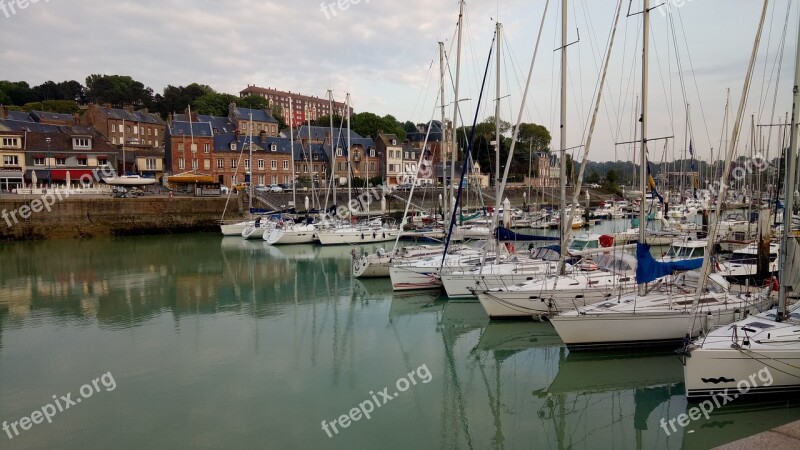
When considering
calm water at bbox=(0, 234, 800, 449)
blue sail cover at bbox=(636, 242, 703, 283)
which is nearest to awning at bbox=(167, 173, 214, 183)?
calm water at bbox=(0, 234, 800, 449)

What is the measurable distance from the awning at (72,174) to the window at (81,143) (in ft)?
12.6

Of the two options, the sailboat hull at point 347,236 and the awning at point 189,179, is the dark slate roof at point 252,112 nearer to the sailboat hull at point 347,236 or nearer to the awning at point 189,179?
the awning at point 189,179

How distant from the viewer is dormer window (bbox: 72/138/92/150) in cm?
6106

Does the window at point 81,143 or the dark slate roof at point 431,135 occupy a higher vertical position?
the dark slate roof at point 431,135

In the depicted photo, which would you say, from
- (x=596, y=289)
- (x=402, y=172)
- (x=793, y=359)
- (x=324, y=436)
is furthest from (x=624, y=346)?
(x=402, y=172)

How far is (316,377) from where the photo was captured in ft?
47.5

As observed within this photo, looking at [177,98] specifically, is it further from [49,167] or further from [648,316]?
[648,316]

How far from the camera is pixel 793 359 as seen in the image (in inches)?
434

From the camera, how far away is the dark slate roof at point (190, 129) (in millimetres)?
67438

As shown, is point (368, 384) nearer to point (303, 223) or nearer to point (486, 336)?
point (486, 336)

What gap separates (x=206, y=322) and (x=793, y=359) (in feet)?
57.9

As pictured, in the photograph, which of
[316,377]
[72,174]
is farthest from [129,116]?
[316,377]

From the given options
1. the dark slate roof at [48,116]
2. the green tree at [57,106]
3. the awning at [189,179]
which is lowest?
the awning at [189,179]

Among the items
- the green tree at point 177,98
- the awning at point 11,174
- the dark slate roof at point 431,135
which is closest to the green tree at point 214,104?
the green tree at point 177,98
